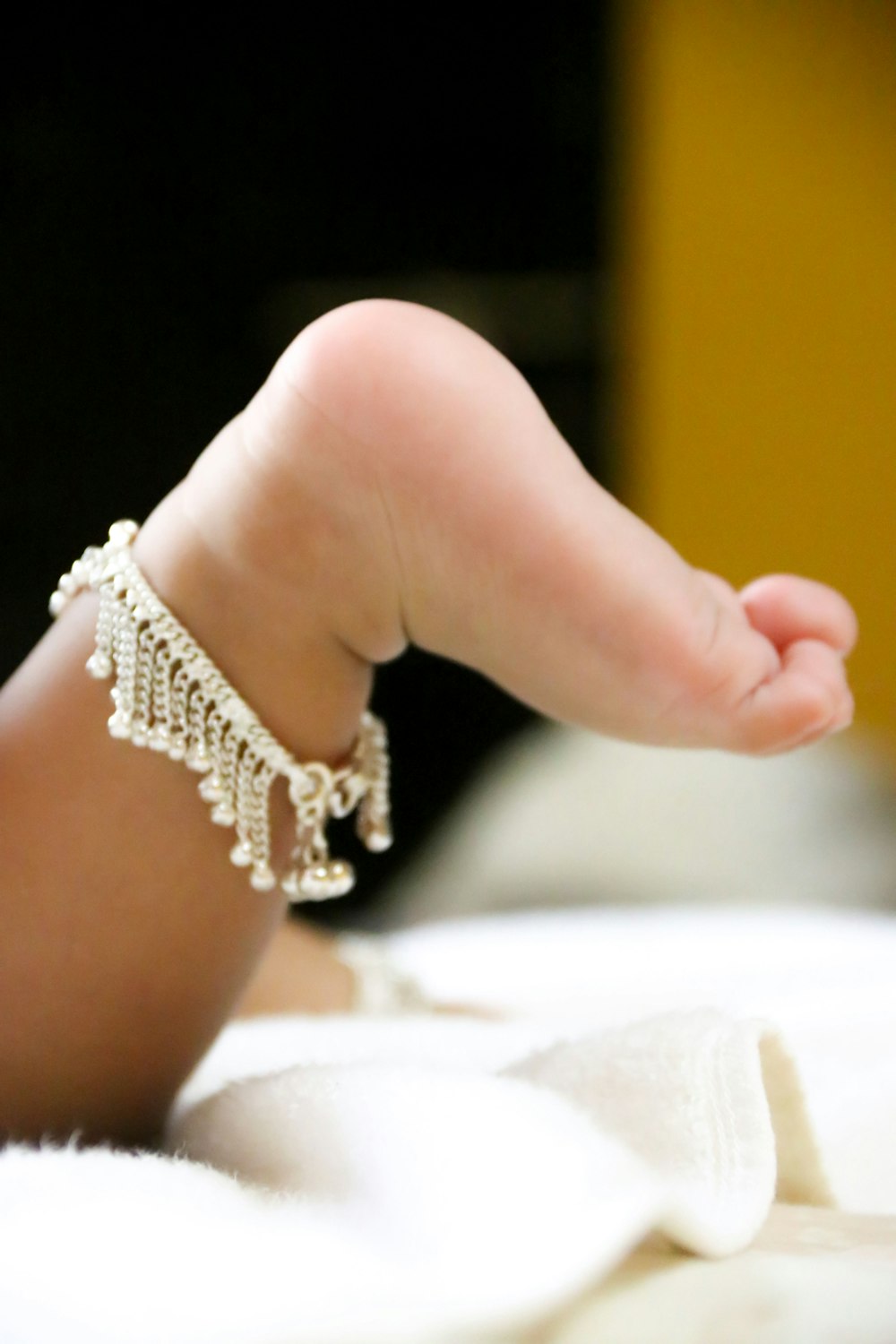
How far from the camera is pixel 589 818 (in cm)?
162

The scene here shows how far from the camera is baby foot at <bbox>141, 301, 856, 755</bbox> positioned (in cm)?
52

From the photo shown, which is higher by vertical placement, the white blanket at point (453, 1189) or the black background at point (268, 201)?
the black background at point (268, 201)

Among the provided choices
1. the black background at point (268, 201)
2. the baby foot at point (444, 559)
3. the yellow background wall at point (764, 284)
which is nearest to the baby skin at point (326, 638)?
the baby foot at point (444, 559)

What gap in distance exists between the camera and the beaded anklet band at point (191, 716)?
0.57 metres

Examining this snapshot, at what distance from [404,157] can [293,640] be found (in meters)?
1.64

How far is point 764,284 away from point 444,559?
177 centimetres

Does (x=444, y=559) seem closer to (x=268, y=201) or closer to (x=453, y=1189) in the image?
(x=453, y=1189)

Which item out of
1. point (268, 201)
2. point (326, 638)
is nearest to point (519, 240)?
point (268, 201)

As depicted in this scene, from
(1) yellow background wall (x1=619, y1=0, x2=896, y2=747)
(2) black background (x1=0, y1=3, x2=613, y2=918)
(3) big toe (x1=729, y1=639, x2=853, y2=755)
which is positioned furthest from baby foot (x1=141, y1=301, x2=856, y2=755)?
(1) yellow background wall (x1=619, y1=0, x2=896, y2=747)

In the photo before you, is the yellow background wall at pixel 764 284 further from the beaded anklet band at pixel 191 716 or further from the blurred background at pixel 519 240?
the beaded anklet band at pixel 191 716

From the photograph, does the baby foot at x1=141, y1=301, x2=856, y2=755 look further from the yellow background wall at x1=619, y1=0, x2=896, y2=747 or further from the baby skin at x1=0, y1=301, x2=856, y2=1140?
the yellow background wall at x1=619, y1=0, x2=896, y2=747

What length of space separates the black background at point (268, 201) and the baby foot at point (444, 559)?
1.18m

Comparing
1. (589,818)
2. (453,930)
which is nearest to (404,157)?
(589,818)

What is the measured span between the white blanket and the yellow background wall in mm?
1535
